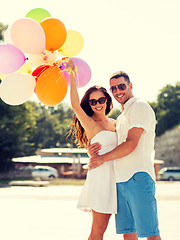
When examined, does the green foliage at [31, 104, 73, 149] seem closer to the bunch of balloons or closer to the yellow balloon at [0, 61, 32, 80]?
the yellow balloon at [0, 61, 32, 80]

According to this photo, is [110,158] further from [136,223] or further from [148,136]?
[136,223]

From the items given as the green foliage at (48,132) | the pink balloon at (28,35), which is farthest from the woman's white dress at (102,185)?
the green foliage at (48,132)

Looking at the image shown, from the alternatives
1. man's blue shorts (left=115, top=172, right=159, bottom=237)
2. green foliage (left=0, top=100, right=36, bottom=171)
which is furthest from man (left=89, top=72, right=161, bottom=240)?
green foliage (left=0, top=100, right=36, bottom=171)

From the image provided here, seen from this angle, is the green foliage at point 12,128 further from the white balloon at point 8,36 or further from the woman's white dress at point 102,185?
the woman's white dress at point 102,185

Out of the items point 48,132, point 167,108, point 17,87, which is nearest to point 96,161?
point 17,87

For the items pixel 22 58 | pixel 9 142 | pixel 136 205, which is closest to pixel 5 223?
pixel 22 58

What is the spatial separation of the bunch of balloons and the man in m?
0.97

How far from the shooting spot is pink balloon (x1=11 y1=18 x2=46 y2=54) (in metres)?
4.30

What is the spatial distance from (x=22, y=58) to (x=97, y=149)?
1.53 meters

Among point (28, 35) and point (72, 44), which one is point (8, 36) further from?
point (72, 44)

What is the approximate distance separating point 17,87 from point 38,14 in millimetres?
1197

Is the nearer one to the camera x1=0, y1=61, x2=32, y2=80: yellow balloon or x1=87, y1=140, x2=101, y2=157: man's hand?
x1=87, y1=140, x2=101, y2=157: man's hand

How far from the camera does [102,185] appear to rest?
3.70m

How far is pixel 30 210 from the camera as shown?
1060 cm
